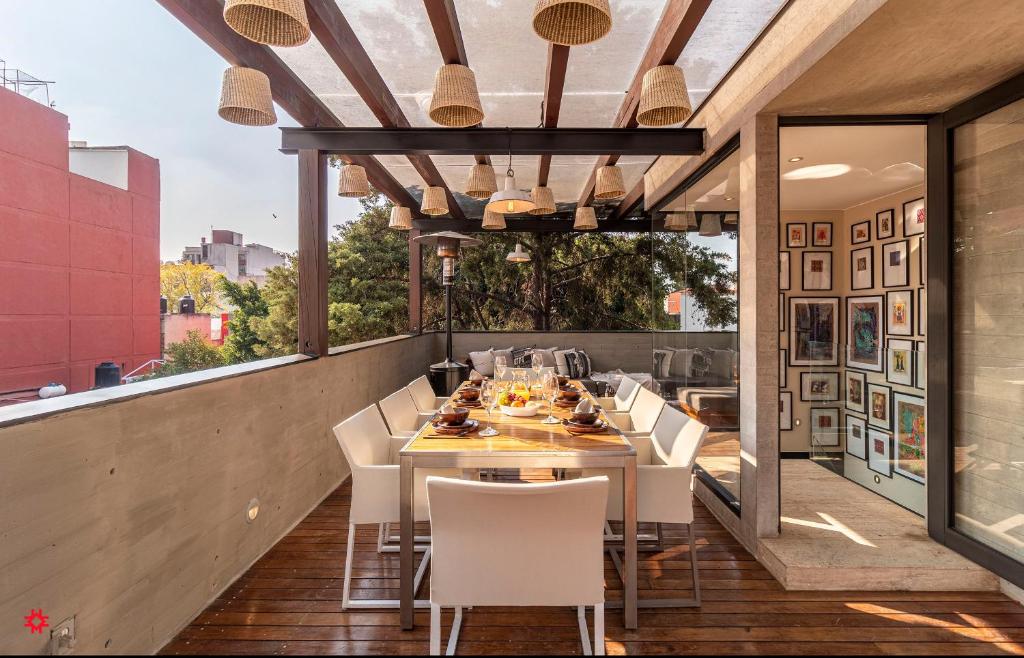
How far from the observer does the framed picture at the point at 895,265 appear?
403 cm

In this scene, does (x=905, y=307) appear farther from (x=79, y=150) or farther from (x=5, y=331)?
(x=79, y=150)

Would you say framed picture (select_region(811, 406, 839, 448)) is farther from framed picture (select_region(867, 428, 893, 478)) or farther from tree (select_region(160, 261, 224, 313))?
tree (select_region(160, 261, 224, 313))

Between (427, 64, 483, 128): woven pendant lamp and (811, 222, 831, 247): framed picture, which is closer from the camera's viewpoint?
(427, 64, 483, 128): woven pendant lamp

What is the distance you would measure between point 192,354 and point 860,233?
25.6 m

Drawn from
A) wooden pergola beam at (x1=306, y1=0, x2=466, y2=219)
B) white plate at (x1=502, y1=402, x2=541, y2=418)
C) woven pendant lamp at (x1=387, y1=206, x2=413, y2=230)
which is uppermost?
wooden pergola beam at (x1=306, y1=0, x2=466, y2=219)

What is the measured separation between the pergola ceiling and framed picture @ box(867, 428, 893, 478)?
270cm

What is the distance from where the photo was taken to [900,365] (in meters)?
3.50

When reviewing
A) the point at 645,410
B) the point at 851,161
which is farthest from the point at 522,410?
the point at 851,161

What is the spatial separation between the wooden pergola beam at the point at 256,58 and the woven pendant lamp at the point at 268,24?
0.69 meters

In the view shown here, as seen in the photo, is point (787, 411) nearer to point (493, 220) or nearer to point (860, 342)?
point (860, 342)

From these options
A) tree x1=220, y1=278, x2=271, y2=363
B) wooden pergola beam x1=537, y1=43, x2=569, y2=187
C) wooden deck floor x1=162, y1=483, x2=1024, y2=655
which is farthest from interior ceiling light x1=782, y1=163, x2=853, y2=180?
tree x1=220, y1=278, x2=271, y2=363

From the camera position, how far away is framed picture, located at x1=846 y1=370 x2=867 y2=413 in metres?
3.89

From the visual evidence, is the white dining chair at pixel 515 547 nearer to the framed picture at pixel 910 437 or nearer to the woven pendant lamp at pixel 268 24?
the woven pendant lamp at pixel 268 24

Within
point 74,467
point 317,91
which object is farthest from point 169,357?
point 74,467
